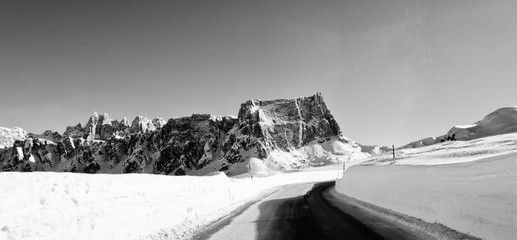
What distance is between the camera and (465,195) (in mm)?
8773

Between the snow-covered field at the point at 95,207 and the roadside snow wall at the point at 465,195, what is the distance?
810 centimetres

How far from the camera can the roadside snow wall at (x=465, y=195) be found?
721 centimetres

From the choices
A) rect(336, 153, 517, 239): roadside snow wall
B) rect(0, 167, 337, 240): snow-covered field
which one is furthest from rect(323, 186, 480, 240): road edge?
rect(0, 167, 337, 240): snow-covered field

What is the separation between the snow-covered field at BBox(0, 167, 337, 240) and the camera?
22.7ft

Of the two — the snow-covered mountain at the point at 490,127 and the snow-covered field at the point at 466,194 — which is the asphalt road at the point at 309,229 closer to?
the snow-covered field at the point at 466,194

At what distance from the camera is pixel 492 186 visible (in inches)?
303

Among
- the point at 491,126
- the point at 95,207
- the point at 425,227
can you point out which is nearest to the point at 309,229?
the point at 425,227

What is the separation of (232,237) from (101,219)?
386 cm

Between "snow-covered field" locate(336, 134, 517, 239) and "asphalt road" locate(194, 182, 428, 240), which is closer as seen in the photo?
"snow-covered field" locate(336, 134, 517, 239)

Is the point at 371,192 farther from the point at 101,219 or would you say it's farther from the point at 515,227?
the point at 101,219

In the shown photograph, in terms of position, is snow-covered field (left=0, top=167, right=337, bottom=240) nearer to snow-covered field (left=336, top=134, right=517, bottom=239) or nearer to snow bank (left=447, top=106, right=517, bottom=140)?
snow-covered field (left=336, top=134, right=517, bottom=239)

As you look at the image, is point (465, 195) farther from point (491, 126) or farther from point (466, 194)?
point (491, 126)

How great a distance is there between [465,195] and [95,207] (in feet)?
31.5

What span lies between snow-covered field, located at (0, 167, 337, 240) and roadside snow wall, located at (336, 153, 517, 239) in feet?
26.6
